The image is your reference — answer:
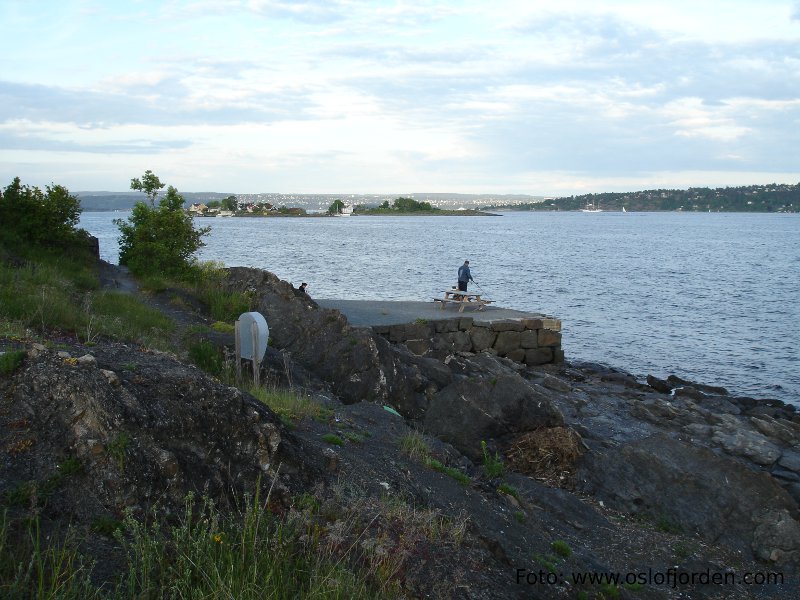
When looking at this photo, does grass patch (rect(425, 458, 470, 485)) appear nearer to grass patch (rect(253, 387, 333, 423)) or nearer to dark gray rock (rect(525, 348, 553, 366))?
grass patch (rect(253, 387, 333, 423))

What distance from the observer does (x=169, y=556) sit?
470 cm

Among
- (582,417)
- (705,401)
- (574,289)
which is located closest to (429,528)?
(582,417)

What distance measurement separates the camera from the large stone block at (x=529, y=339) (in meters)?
24.5

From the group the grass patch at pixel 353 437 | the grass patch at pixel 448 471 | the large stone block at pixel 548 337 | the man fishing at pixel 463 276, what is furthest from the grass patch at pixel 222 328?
the man fishing at pixel 463 276

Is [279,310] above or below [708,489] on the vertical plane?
above

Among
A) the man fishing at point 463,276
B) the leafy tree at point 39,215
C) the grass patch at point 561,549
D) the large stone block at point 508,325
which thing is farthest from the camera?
the man fishing at point 463,276

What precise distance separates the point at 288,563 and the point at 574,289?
43.8 m

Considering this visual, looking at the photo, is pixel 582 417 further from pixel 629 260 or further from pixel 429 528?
pixel 629 260

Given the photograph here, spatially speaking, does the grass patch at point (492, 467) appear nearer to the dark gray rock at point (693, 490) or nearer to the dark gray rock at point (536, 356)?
the dark gray rock at point (693, 490)

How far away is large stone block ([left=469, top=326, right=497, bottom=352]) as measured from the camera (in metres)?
24.0

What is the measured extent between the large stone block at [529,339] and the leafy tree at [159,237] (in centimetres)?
1092

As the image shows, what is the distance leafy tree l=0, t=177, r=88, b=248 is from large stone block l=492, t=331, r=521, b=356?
43.8 feet

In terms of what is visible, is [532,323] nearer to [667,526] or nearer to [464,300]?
[464,300]

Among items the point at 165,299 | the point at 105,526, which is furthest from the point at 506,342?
the point at 105,526
